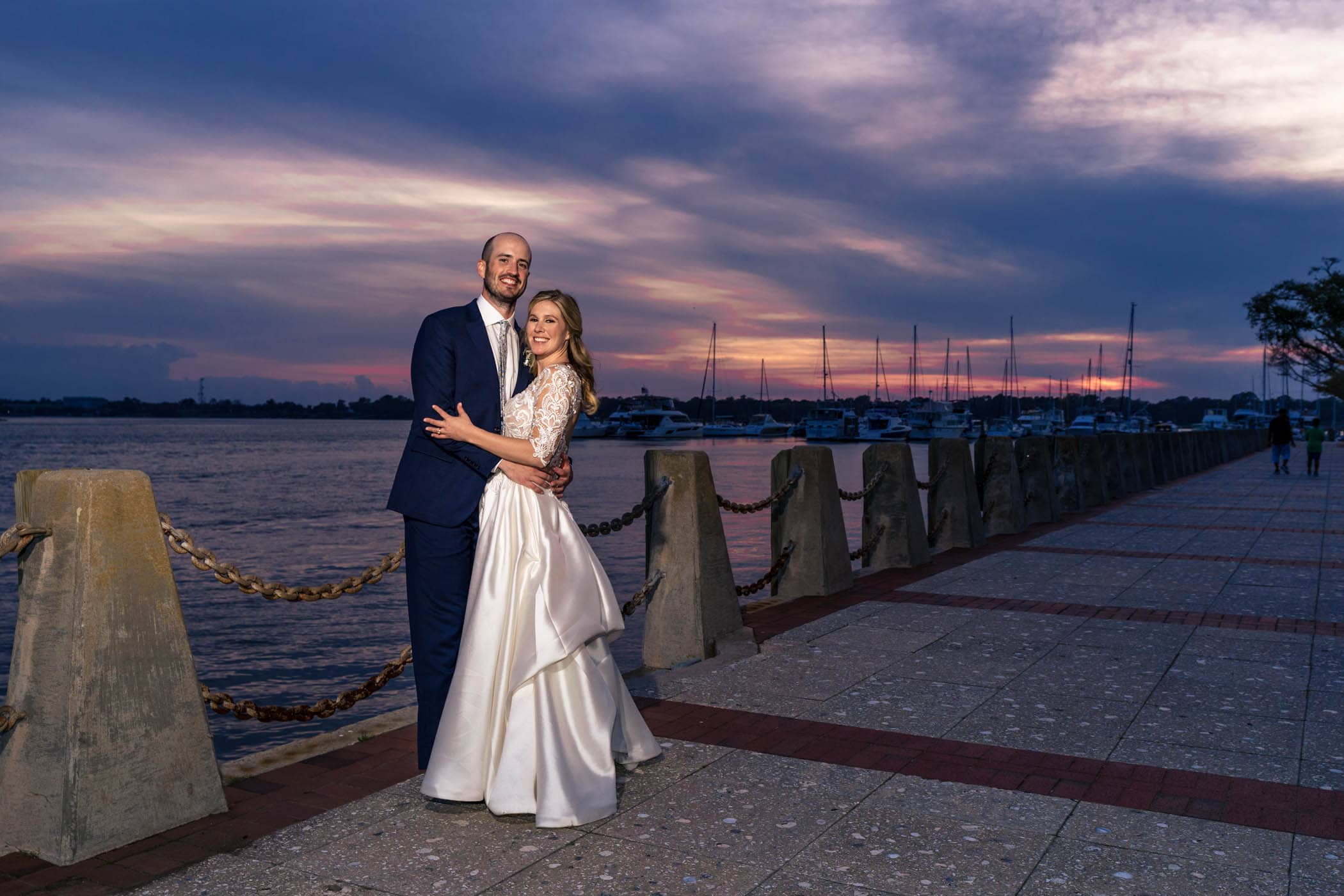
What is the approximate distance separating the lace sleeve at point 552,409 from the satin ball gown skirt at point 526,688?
0.24 meters

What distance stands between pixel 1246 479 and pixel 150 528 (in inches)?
1295

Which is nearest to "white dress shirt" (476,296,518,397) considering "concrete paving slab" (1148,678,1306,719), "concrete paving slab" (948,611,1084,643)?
"concrete paving slab" (1148,678,1306,719)

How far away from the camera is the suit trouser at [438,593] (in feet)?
13.7

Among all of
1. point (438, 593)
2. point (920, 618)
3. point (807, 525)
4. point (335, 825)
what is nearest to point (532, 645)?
point (438, 593)

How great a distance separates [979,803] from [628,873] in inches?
61.9

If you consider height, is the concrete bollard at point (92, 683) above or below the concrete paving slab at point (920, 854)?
above

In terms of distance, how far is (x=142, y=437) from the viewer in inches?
5413

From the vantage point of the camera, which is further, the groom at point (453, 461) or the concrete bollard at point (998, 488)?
the concrete bollard at point (998, 488)

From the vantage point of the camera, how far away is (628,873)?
3562 mm

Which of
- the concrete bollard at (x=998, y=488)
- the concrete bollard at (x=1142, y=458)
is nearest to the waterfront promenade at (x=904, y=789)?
the concrete bollard at (x=998, y=488)

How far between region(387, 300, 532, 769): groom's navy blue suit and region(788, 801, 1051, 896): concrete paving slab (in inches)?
63.0

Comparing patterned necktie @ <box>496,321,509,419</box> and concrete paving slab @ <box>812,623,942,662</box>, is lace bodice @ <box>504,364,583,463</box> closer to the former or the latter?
patterned necktie @ <box>496,321,509,419</box>

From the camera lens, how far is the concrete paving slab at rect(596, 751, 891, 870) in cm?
383

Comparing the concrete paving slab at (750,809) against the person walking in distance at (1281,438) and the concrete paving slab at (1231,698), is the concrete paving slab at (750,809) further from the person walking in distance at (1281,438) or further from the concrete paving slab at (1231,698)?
the person walking in distance at (1281,438)
